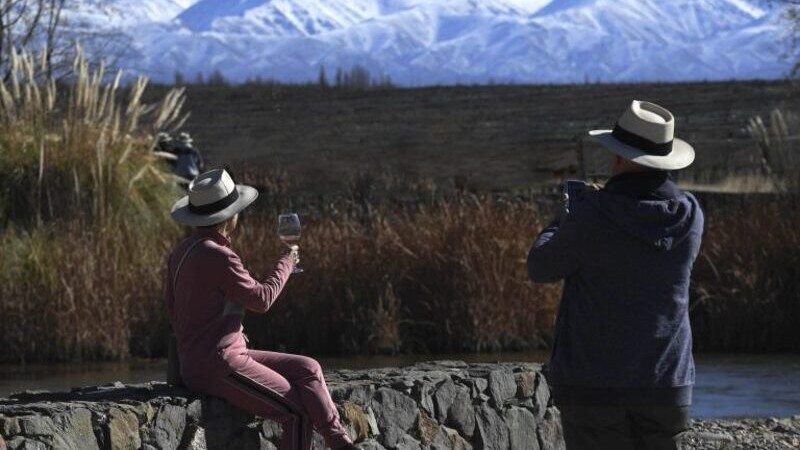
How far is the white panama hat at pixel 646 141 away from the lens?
23.0ft

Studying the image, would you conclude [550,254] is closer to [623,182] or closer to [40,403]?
[623,182]

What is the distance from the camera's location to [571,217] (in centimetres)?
697

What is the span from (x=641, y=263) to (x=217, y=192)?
230 cm

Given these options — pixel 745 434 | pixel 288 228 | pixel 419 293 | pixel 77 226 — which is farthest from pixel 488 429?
pixel 77 226

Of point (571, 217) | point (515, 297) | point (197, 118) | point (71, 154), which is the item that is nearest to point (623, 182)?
point (571, 217)

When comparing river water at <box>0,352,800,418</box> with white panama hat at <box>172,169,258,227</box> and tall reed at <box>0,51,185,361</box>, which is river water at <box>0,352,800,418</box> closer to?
tall reed at <box>0,51,185,361</box>

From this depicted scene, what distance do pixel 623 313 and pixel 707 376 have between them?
9.97 m

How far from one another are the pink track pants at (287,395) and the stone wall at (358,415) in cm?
20

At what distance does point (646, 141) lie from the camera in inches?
279

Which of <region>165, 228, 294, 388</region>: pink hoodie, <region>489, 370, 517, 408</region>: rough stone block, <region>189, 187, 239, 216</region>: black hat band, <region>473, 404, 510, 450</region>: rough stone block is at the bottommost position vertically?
<region>473, 404, 510, 450</region>: rough stone block

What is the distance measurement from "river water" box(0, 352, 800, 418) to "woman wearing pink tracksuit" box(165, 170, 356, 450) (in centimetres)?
597

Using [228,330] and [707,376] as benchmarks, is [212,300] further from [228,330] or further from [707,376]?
[707,376]

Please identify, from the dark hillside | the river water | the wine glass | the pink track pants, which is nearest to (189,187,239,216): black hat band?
the wine glass

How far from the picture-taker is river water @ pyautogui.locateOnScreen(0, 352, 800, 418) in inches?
585
